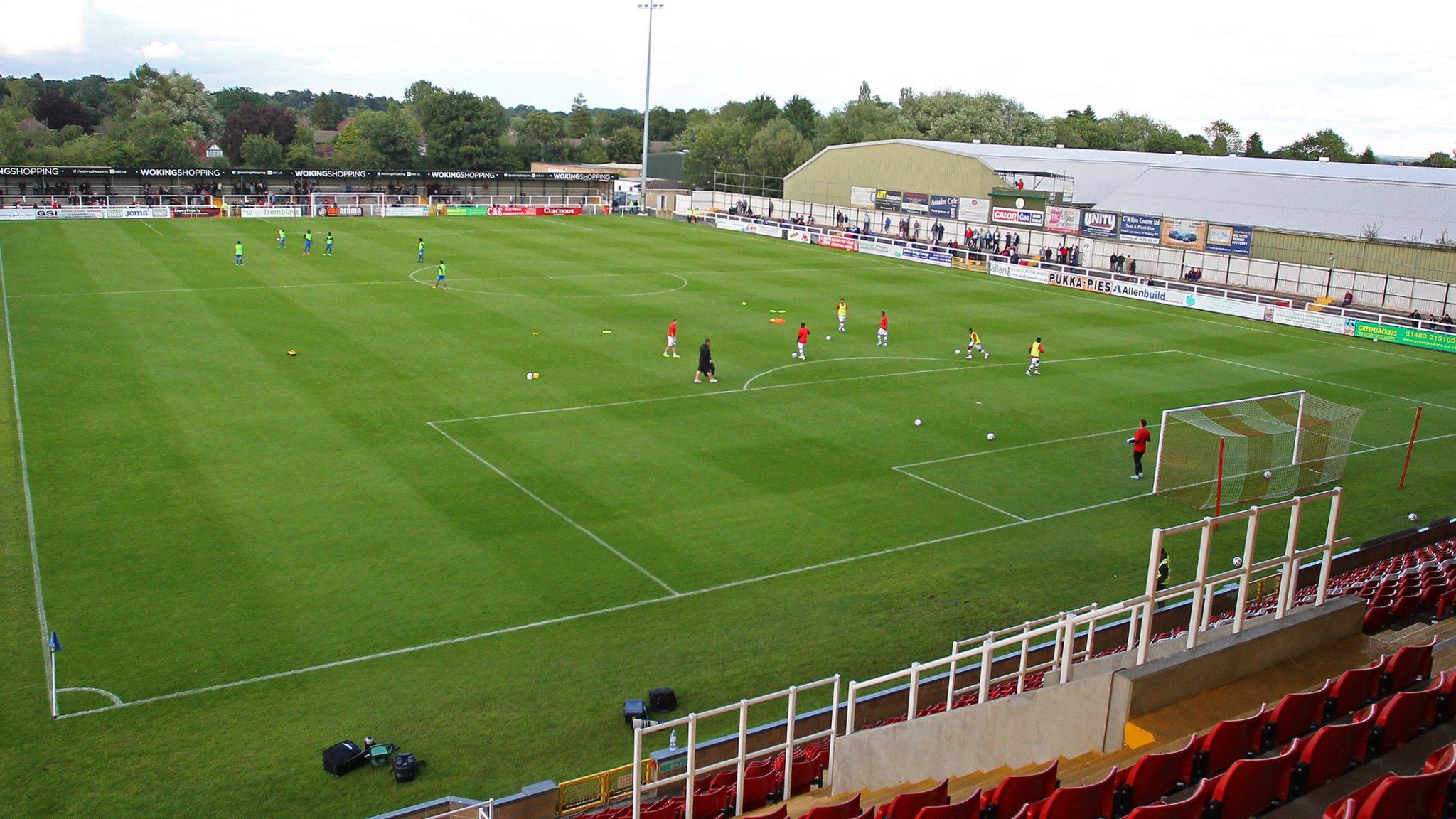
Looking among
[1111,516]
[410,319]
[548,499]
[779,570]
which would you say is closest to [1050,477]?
[1111,516]

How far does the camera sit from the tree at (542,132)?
482 feet

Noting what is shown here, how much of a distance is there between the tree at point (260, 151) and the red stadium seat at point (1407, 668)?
405 feet

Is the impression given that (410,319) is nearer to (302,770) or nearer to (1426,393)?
(302,770)

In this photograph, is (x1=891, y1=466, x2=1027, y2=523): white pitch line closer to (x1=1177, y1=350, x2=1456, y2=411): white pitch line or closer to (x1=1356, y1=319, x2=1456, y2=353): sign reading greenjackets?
(x1=1177, y1=350, x2=1456, y2=411): white pitch line

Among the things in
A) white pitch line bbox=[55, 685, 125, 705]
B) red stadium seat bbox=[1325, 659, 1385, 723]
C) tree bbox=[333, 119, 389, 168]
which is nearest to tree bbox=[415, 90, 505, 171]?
tree bbox=[333, 119, 389, 168]

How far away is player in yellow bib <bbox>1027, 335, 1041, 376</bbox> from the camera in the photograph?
36.8m

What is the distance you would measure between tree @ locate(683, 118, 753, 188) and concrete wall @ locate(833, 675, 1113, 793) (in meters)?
105

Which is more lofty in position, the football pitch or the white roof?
the white roof

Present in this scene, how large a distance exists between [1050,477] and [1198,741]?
54.4ft

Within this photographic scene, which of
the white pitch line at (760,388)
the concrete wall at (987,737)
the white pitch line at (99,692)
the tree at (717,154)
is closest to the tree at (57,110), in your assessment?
the tree at (717,154)

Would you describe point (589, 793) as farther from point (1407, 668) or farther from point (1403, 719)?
point (1407, 668)

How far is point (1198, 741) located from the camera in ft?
34.3

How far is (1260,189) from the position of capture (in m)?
68.5

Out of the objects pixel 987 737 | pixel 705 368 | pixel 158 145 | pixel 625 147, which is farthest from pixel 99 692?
pixel 625 147
